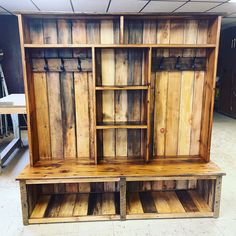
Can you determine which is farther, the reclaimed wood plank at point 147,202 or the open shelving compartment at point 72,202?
the reclaimed wood plank at point 147,202

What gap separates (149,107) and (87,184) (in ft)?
3.66

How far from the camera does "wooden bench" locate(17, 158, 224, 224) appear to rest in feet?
7.18

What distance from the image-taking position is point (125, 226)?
220 cm

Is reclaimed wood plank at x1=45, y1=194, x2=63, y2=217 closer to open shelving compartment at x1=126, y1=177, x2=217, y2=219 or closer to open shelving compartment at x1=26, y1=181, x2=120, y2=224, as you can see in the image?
open shelving compartment at x1=26, y1=181, x2=120, y2=224

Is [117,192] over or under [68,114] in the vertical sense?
under

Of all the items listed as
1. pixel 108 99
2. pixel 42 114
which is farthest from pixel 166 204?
pixel 42 114

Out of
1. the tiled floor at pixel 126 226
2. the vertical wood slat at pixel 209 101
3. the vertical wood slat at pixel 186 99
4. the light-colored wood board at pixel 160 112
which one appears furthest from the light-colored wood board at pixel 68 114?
the vertical wood slat at pixel 209 101

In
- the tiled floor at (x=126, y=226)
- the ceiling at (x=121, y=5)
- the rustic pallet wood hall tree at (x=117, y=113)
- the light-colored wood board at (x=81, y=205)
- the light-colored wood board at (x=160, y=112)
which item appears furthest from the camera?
the ceiling at (x=121, y=5)

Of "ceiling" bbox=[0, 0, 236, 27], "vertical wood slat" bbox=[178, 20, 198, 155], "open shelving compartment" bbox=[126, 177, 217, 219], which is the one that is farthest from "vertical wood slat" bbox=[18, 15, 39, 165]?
"ceiling" bbox=[0, 0, 236, 27]

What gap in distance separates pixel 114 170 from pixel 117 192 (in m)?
0.54

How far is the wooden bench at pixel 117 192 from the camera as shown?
2188mm

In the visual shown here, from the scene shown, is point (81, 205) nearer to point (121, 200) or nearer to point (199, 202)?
point (121, 200)

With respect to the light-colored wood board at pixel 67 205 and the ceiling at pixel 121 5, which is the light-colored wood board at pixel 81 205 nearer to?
the light-colored wood board at pixel 67 205

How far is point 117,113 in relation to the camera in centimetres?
249
